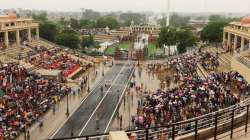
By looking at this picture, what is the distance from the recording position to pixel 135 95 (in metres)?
39.7

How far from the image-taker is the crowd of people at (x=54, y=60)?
48781mm

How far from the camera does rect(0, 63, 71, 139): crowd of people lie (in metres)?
25.8

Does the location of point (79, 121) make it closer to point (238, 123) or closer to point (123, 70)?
point (238, 123)

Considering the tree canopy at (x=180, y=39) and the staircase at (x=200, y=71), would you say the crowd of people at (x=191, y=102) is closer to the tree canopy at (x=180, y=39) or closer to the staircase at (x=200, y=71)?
the staircase at (x=200, y=71)

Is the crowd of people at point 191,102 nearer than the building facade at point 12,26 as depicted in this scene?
Yes

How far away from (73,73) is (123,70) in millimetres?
10605

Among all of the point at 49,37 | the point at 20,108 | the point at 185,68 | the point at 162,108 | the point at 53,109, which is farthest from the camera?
the point at 49,37

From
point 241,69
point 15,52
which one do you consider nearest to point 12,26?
point 15,52

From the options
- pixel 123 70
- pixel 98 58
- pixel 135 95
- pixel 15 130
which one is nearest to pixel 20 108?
pixel 15 130

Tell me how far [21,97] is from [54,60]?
72.6 feet

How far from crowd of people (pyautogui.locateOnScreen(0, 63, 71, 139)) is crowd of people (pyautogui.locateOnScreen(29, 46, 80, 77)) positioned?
21.9ft

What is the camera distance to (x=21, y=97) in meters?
31.1

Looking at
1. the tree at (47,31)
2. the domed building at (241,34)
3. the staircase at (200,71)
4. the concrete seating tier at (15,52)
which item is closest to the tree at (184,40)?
the domed building at (241,34)

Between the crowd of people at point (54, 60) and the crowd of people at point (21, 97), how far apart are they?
6.67m
